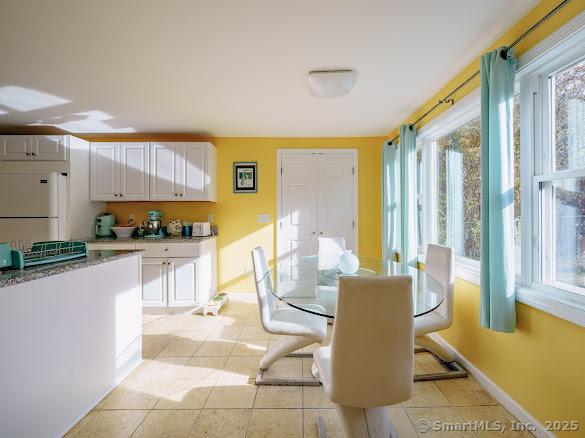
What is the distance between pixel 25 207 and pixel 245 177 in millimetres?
2513

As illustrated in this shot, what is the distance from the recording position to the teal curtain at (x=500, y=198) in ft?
5.53

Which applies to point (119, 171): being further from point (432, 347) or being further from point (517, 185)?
point (517, 185)

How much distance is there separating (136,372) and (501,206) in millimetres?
2807

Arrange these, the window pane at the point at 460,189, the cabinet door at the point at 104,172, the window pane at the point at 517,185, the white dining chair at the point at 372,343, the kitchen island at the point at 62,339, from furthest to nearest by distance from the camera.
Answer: the cabinet door at the point at 104,172
the window pane at the point at 460,189
the window pane at the point at 517,185
the kitchen island at the point at 62,339
the white dining chair at the point at 372,343

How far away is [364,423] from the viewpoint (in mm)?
1412

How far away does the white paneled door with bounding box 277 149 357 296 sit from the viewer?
414 centimetres

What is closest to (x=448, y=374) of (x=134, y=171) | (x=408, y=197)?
(x=408, y=197)

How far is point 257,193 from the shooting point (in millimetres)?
4176

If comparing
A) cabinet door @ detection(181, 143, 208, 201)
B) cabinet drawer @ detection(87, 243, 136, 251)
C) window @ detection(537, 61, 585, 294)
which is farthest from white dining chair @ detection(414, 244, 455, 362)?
cabinet drawer @ detection(87, 243, 136, 251)

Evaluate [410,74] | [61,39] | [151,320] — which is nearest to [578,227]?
[410,74]

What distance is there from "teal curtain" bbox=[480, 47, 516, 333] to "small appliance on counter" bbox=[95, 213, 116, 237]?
425 cm

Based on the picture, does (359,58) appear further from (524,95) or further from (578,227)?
(578,227)

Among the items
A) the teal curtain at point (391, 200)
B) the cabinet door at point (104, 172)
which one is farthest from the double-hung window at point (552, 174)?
the cabinet door at point (104, 172)

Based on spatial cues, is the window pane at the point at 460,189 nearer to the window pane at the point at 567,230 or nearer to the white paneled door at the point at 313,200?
the window pane at the point at 567,230
